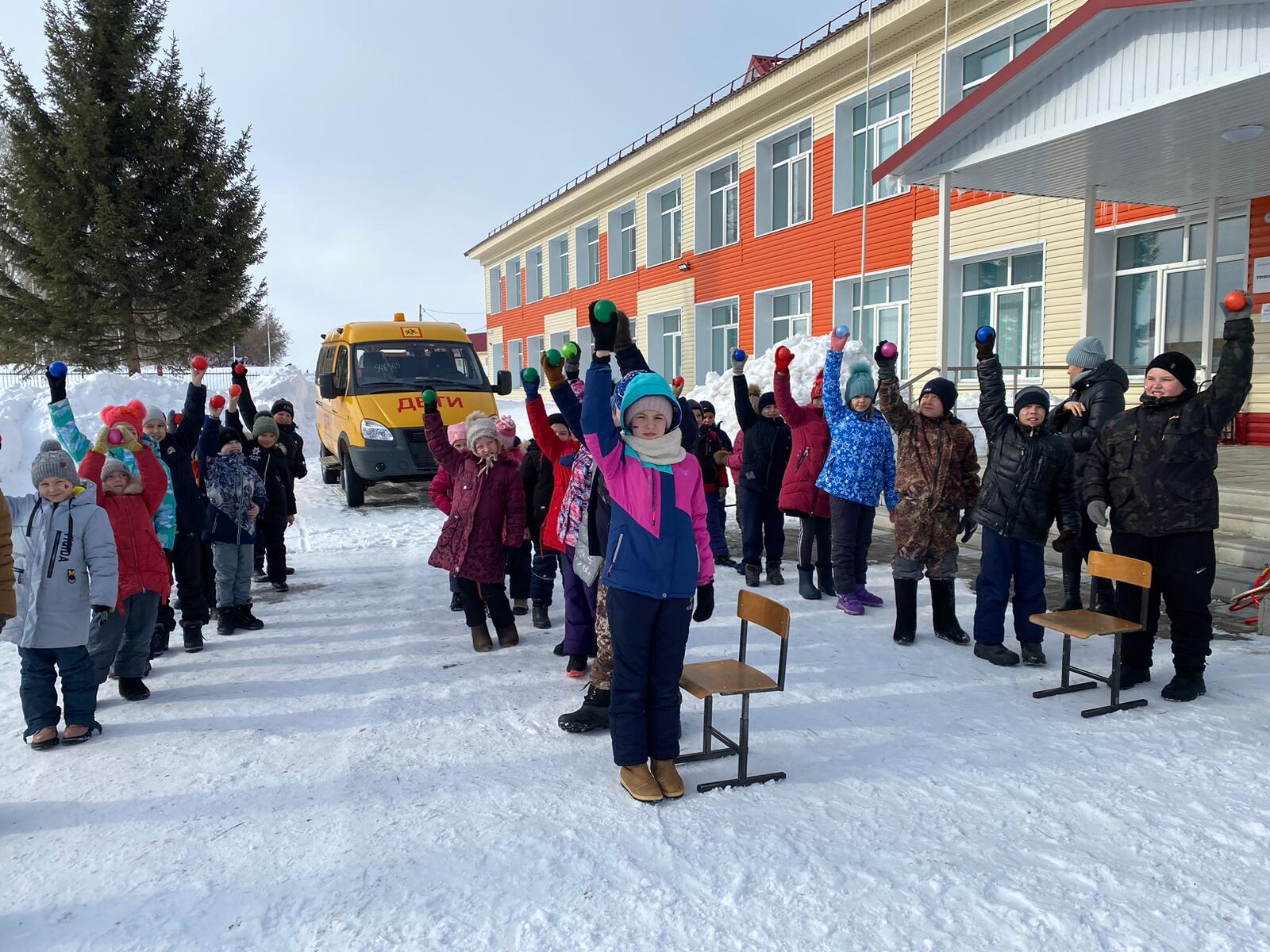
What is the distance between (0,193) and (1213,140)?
2231 cm

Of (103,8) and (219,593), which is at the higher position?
(103,8)

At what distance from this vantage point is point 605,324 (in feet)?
10.3

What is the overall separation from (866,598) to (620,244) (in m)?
22.8

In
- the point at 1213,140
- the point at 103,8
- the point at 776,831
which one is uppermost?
the point at 103,8

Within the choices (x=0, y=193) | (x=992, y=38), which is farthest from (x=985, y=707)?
(x=0, y=193)

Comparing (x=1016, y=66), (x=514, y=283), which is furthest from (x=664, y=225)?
(x=1016, y=66)

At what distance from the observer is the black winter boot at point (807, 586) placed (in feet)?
21.3

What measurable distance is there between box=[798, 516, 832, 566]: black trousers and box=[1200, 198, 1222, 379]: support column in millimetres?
7444

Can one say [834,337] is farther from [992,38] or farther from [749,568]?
[992,38]

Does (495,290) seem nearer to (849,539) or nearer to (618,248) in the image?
(618,248)

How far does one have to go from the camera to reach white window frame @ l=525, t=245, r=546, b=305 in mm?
33688

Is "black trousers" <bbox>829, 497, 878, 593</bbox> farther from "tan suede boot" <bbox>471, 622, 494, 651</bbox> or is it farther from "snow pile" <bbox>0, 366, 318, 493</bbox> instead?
"snow pile" <bbox>0, 366, 318, 493</bbox>

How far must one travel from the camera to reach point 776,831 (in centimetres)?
308

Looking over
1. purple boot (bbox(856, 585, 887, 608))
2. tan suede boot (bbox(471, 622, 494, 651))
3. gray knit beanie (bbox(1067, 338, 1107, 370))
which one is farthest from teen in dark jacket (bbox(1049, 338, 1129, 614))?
tan suede boot (bbox(471, 622, 494, 651))
